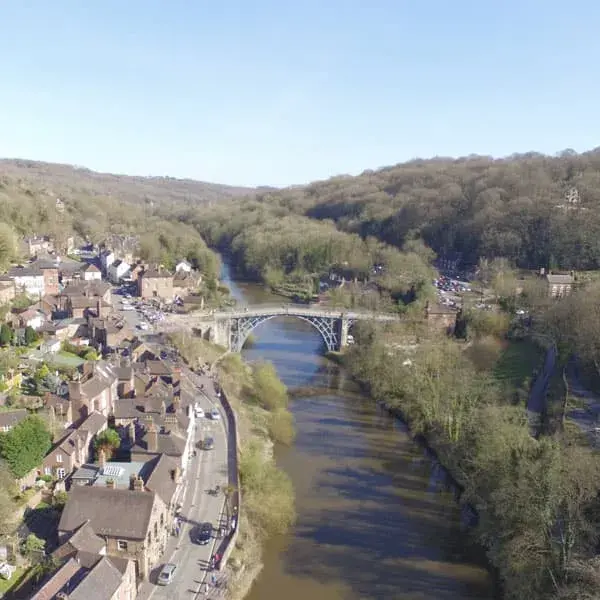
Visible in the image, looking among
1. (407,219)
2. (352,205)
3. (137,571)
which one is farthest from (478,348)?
(352,205)

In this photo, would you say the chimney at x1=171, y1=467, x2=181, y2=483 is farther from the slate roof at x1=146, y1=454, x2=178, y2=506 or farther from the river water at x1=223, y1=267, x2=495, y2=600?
the river water at x1=223, y1=267, x2=495, y2=600

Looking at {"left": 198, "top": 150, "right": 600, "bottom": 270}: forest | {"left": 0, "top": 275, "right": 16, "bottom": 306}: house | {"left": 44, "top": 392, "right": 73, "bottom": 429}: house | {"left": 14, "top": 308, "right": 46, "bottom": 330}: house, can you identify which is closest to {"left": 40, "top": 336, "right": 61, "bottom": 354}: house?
{"left": 14, "top": 308, "right": 46, "bottom": 330}: house

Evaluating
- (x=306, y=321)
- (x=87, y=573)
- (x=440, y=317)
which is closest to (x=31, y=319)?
(x=306, y=321)

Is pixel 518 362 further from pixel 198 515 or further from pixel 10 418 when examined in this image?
pixel 10 418

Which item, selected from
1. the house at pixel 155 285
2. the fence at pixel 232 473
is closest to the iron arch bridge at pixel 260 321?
the house at pixel 155 285

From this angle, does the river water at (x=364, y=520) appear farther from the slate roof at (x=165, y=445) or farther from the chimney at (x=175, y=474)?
the slate roof at (x=165, y=445)
